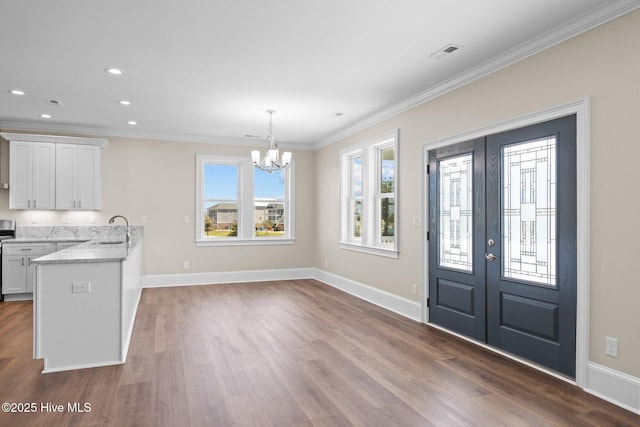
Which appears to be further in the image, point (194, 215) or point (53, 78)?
point (194, 215)

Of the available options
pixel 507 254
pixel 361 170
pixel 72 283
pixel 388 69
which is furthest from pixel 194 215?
pixel 507 254

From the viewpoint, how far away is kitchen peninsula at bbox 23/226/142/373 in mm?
3141

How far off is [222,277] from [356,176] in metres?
3.11

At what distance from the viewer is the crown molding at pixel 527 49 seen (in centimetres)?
269

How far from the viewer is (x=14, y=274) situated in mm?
5773

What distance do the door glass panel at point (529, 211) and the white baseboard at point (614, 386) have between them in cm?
68

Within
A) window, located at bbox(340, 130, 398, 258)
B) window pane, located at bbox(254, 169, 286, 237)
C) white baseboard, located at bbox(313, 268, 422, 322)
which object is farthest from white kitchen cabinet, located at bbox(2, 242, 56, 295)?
window, located at bbox(340, 130, 398, 258)

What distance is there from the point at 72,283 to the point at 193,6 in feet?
7.77

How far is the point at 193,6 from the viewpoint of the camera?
2742 millimetres

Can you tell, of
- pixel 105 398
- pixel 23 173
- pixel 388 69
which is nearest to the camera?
pixel 105 398

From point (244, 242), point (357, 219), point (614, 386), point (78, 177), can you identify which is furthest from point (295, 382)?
point (78, 177)

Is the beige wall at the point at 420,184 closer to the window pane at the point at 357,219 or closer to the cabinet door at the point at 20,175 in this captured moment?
the cabinet door at the point at 20,175

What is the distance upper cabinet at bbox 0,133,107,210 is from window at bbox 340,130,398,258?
4.09m

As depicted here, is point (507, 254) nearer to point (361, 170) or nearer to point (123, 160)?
point (361, 170)
